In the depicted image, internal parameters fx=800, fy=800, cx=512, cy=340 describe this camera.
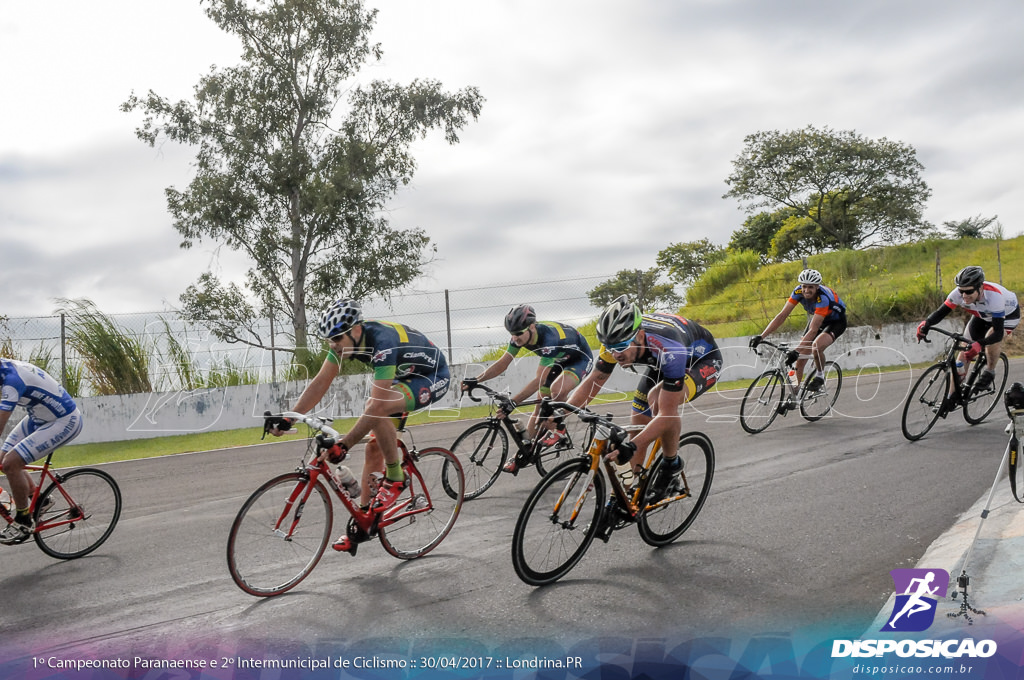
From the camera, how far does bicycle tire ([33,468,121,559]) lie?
6527mm

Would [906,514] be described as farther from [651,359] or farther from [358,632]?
[358,632]

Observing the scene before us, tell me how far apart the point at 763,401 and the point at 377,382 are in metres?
6.57

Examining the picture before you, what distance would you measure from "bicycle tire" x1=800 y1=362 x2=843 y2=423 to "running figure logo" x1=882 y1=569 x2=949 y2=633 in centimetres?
638

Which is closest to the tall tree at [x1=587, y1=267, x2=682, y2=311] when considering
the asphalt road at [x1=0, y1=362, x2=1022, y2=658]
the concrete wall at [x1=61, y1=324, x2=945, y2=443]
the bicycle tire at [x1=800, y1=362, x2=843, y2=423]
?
the concrete wall at [x1=61, y1=324, x2=945, y2=443]

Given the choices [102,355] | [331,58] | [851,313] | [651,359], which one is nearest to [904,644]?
[651,359]

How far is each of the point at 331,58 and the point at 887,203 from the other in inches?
1469

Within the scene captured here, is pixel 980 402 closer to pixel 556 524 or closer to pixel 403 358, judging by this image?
pixel 556 524

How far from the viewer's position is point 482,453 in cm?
777

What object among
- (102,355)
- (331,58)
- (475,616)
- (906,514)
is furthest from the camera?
(331,58)

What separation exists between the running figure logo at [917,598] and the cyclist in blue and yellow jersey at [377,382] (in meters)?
3.19

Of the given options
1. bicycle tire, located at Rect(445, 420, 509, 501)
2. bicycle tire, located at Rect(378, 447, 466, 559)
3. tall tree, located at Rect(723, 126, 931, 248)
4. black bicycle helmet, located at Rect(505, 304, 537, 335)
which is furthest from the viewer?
tall tree, located at Rect(723, 126, 931, 248)

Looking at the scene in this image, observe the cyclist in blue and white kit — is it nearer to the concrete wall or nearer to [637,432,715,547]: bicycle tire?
[637,432,715,547]: bicycle tire

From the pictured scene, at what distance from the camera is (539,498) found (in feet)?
15.4

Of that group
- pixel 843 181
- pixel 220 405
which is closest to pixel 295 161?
pixel 220 405
